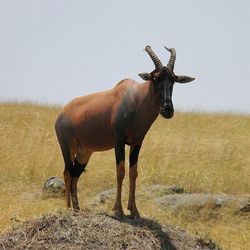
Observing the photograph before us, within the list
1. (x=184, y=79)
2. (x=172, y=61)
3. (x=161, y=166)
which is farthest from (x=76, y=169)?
(x=161, y=166)

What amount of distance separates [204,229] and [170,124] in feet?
41.1

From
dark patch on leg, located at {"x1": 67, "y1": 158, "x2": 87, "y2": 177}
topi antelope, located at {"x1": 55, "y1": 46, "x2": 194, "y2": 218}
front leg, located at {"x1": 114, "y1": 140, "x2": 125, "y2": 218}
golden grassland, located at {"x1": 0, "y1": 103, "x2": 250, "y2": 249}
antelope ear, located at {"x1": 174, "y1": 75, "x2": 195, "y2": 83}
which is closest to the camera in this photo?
topi antelope, located at {"x1": 55, "y1": 46, "x2": 194, "y2": 218}

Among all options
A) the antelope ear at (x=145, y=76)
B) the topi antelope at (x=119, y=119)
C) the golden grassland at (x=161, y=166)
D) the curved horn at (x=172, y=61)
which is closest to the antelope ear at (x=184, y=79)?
the topi antelope at (x=119, y=119)

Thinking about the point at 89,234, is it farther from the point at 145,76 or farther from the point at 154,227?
the point at 145,76

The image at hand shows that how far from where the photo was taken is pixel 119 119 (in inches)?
366

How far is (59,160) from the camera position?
1891 centimetres

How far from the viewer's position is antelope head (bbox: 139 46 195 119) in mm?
8664

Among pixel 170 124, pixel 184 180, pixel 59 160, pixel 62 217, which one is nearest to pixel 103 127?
pixel 62 217

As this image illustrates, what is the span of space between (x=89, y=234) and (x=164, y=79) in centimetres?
254

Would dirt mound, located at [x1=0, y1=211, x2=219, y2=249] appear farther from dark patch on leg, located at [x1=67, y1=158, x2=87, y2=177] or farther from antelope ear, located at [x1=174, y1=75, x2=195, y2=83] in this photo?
antelope ear, located at [x1=174, y1=75, x2=195, y2=83]

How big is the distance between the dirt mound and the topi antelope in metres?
0.52

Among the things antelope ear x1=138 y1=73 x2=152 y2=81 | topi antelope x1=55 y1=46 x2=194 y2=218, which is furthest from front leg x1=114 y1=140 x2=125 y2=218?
antelope ear x1=138 y1=73 x2=152 y2=81

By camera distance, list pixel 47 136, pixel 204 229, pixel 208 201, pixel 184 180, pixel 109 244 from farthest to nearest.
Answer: pixel 47 136
pixel 184 180
pixel 208 201
pixel 204 229
pixel 109 244

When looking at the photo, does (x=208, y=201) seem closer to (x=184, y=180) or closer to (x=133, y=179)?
(x=184, y=180)
